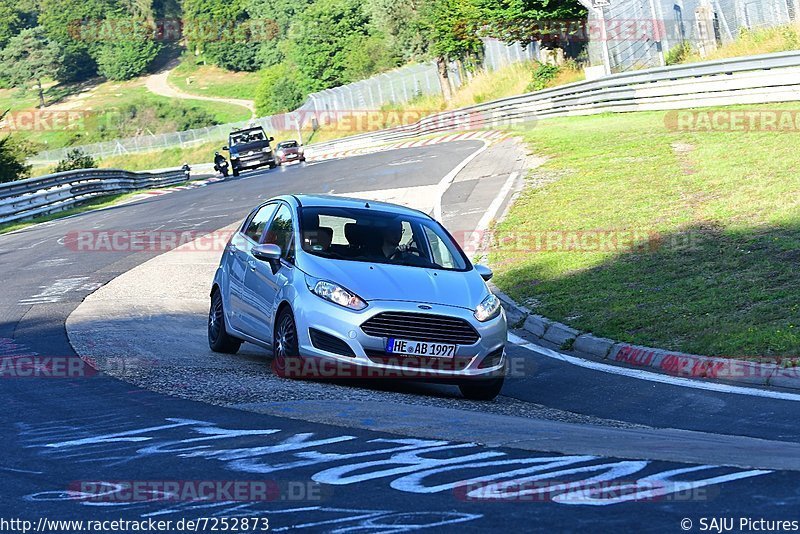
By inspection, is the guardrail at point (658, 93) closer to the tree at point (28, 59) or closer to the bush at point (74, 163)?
the bush at point (74, 163)

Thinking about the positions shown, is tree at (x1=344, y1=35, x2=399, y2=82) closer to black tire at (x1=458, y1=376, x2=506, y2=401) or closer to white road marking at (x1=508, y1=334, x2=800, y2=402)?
white road marking at (x1=508, y1=334, x2=800, y2=402)

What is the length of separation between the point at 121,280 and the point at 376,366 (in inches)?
374

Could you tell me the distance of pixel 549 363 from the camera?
38.2ft

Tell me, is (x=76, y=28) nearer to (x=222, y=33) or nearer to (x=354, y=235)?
(x=222, y=33)

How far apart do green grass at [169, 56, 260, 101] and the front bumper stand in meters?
125

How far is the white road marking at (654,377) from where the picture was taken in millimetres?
9500

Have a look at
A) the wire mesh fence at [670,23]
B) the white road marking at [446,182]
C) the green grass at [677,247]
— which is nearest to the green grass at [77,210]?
the white road marking at [446,182]

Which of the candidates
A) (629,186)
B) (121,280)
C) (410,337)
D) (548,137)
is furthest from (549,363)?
(548,137)

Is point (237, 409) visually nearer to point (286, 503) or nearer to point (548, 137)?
point (286, 503)

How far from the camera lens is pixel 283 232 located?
1108 cm

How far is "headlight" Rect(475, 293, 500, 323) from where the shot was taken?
388 inches

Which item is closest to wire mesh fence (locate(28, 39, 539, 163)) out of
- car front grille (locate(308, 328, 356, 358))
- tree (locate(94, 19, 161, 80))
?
car front grille (locate(308, 328, 356, 358))
